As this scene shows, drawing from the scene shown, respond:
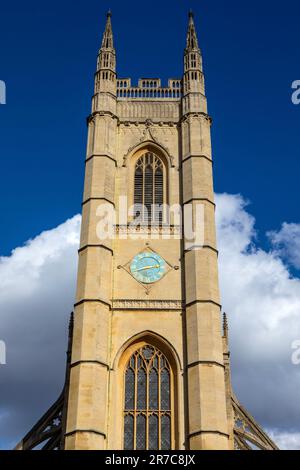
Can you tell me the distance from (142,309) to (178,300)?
1.35 metres

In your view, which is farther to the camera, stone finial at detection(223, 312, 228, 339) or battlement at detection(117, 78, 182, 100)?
battlement at detection(117, 78, 182, 100)

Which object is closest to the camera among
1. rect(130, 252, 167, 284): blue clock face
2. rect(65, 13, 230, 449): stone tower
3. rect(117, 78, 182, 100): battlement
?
rect(65, 13, 230, 449): stone tower

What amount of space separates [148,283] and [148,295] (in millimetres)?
492

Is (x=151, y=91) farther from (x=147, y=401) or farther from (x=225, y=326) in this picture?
(x=147, y=401)

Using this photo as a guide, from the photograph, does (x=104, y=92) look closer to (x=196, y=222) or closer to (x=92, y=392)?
(x=196, y=222)

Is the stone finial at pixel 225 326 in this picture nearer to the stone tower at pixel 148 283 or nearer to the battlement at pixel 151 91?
the stone tower at pixel 148 283

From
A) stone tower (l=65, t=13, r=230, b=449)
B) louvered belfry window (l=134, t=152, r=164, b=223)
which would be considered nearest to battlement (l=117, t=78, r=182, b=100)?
stone tower (l=65, t=13, r=230, b=449)

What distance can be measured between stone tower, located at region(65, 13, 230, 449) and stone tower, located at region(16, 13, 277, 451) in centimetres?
4

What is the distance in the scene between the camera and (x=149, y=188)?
26922 mm

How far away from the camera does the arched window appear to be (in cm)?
2172

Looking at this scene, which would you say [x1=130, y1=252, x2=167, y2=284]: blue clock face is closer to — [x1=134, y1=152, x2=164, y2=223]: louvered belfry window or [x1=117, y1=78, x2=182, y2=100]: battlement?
[x1=134, y1=152, x2=164, y2=223]: louvered belfry window

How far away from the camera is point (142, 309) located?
2373cm

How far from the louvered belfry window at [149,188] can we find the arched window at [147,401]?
5494mm
